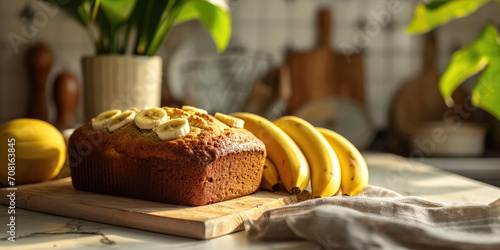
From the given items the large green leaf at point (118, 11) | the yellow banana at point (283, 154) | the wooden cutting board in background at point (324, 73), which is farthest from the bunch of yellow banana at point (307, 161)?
the wooden cutting board in background at point (324, 73)

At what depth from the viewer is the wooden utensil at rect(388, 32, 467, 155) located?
84.9 inches

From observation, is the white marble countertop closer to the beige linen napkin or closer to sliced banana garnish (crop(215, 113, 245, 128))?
the beige linen napkin

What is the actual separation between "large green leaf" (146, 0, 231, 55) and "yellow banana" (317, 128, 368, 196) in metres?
0.42

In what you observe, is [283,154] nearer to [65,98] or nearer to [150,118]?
[150,118]

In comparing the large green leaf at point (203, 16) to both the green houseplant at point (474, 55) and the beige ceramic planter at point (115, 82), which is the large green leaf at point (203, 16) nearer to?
the beige ceramic planter at point (115, 82)

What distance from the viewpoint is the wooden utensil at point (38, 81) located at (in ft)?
6.66

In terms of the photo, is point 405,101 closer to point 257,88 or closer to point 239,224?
point 257,88

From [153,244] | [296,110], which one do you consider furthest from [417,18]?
[296,110]

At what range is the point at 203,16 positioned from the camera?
1.20 metres

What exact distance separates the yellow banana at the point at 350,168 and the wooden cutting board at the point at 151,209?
0.27 ft

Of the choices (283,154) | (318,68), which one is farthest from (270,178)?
(318,68)

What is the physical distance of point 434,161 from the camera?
1.85 metres

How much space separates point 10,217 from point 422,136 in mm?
1606

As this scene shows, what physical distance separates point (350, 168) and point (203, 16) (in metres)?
0.54
